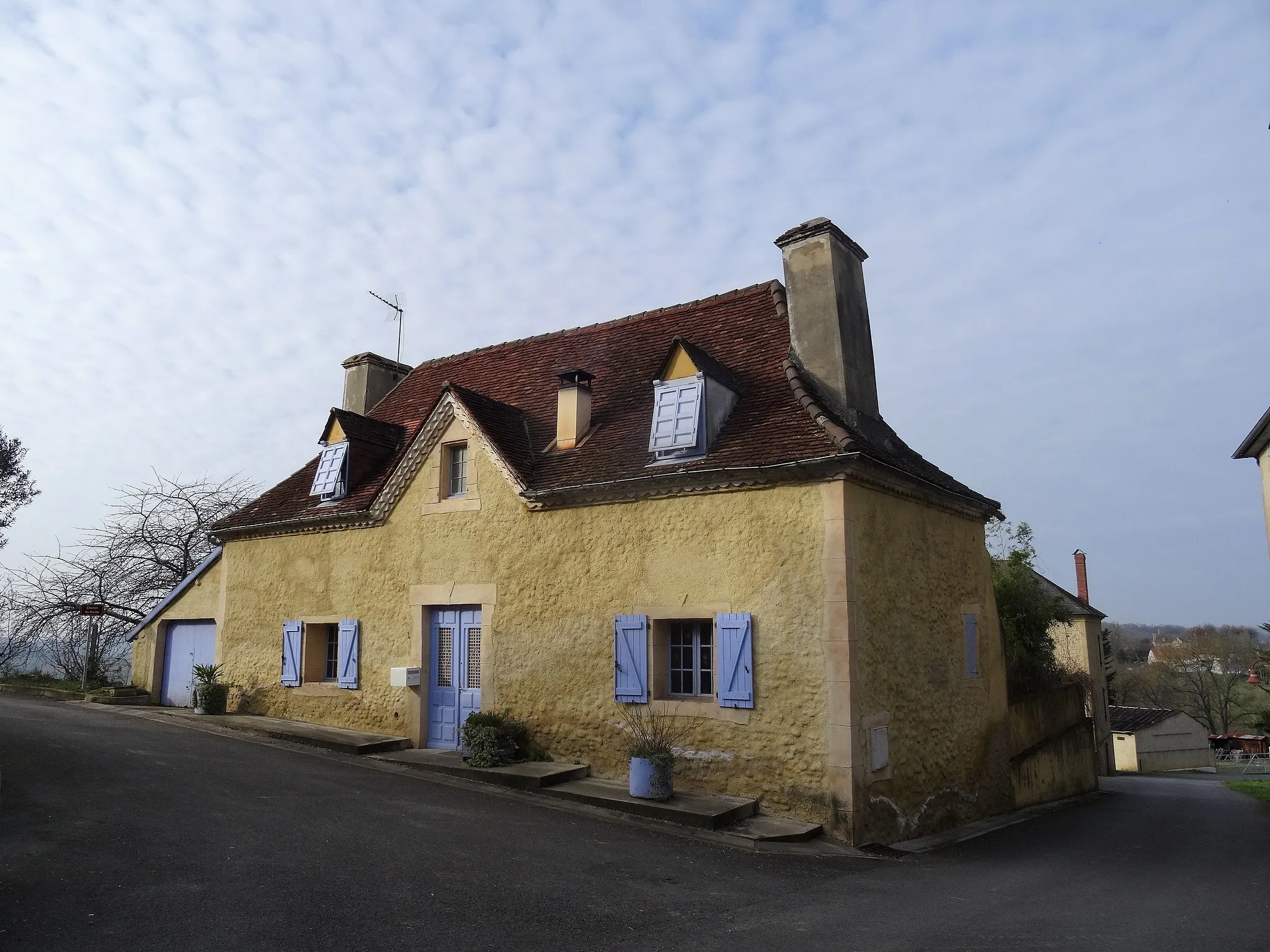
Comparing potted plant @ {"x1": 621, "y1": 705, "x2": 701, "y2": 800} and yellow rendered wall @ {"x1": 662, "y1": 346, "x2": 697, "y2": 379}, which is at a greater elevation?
yellow rendered wall @ {"x1": 662, "y1": 346, "x2": 697, "y2": 379}

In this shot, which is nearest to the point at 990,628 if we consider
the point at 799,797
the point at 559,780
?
the point at 799,797

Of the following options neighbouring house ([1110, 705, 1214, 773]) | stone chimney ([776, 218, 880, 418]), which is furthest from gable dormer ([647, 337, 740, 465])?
neighbouring house ([1110, 705, 1214, 773])

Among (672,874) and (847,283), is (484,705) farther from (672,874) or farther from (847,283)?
(847,283)

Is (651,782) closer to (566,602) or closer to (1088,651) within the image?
(566,602)

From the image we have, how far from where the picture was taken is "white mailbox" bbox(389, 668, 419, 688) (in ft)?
42.6

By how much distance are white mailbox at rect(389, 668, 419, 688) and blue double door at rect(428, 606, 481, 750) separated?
254mm

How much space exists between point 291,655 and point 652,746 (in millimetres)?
7939

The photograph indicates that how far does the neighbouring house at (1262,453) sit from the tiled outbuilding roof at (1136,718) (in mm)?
29687

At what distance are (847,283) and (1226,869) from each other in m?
8.48

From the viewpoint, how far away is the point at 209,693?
15.5m

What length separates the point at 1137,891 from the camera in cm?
803

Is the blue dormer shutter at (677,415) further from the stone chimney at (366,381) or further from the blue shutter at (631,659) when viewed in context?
the stone chimney at (366,381)

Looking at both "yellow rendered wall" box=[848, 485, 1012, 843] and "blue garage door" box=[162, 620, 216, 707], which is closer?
"yellow rendered wall" box=[848, 485, 1012, 843]

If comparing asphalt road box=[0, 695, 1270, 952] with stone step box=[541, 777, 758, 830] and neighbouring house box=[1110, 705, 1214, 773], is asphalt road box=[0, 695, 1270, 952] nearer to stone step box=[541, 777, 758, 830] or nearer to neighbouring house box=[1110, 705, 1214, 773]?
stone step box=[541, 777, 758, 830]
